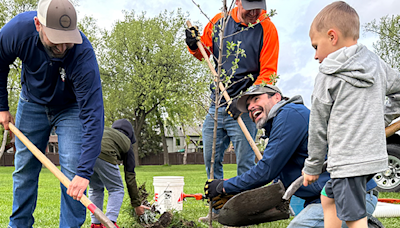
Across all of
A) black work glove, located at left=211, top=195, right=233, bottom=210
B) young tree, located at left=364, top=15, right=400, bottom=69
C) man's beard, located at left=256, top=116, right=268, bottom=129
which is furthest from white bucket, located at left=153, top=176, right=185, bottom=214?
young tree, located at left=364, top=15, right=400, bottom=69

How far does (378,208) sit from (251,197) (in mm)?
→ 2604

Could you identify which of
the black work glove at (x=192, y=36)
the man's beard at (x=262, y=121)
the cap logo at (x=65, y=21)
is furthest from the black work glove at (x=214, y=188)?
the black work glove at (x=192, y=36)

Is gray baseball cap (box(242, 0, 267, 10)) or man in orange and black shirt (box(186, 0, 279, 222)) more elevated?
gray baseball cap (box(242, 0, 267, 10))

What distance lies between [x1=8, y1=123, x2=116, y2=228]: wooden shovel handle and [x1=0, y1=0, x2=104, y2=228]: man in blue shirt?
7 centimetres

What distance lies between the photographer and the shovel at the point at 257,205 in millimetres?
2994

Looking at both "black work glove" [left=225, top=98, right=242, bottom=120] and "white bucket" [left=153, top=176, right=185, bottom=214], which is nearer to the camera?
"black work glove" [left=225, top=98, right=242, bottom=120]

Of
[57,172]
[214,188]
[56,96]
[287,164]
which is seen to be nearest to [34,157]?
[57,172]

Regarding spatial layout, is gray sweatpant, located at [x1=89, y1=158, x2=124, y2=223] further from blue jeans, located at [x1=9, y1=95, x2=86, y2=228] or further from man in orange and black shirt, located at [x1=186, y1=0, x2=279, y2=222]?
man in orange and black shirt, located at [x1=186, y1=0, x2=279, y2=222]

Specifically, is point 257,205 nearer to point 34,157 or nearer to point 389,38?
point 34,157

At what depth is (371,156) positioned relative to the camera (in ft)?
7.25

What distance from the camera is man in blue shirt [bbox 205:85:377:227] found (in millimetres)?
2766

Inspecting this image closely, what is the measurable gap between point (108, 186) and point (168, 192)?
901 millimetres

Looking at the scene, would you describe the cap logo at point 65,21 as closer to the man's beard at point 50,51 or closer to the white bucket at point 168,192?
the man's beard at point 50,51

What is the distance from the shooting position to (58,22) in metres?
2.77
